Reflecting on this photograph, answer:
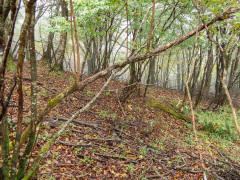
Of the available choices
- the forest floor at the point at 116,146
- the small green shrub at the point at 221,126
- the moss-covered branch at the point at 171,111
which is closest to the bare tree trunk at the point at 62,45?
the forest floor at the point at 116,146

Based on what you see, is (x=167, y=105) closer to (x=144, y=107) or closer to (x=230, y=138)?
(x=144, y=107)

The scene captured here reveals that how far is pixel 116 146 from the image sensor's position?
15.8 feet

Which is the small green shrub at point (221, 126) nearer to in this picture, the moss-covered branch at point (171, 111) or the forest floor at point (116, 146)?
the forest floor at point (116, 146)

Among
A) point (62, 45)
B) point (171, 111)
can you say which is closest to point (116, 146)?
point (171, 111)

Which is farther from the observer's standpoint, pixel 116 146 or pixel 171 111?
pixel 171 111

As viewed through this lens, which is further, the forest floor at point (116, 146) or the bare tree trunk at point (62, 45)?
the bare tree trunk at point (62, 45)

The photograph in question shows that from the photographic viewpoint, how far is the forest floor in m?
3.46

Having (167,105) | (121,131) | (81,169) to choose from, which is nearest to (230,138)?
(167,105)

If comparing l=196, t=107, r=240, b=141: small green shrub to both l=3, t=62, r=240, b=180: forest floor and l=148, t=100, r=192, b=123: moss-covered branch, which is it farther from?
l=148, t=100, r=192, b=123: moss-covered branch

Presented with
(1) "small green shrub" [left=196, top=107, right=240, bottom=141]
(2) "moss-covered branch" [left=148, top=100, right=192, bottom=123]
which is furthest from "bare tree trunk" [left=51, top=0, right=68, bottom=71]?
(1) "small green shrub" [left=196, top=107, right=240, bottom=141]

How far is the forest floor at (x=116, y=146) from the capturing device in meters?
3.46

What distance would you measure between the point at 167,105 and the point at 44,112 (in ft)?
29.4

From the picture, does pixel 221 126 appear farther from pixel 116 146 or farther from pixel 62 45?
pixel 62 45

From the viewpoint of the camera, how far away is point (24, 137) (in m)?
2.65
